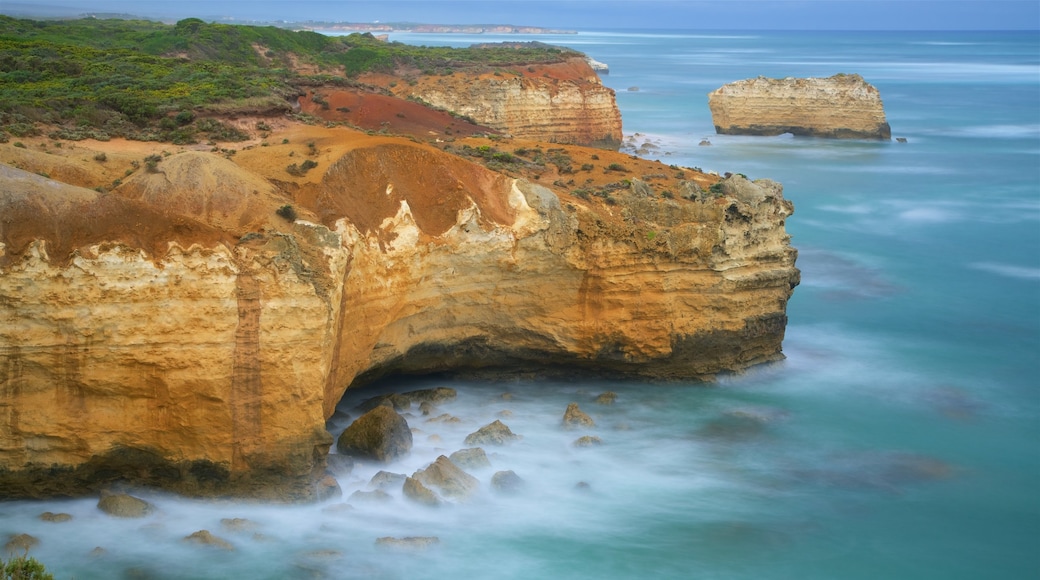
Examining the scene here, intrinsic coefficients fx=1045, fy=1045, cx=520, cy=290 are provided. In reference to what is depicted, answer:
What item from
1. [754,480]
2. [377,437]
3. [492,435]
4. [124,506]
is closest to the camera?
[124,506]

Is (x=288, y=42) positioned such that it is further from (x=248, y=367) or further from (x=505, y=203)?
(x=248, y=367)

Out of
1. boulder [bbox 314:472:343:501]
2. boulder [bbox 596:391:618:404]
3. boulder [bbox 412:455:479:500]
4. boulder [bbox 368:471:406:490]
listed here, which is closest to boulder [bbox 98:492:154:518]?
boulder [bbox 314:472:343:501]

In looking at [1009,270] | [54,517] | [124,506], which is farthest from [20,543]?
[1009,270]

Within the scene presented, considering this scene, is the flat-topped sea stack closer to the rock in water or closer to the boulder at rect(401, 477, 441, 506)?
the rock in water

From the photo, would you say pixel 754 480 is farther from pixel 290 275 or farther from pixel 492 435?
pixel 290 275

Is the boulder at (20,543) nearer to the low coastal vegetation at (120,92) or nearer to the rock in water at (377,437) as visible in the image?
the rock in water at (377,437)


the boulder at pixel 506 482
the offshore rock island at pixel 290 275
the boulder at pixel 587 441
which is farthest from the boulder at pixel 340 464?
the boulder at pixel 587 441

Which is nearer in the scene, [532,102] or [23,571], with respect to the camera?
[23,571]
